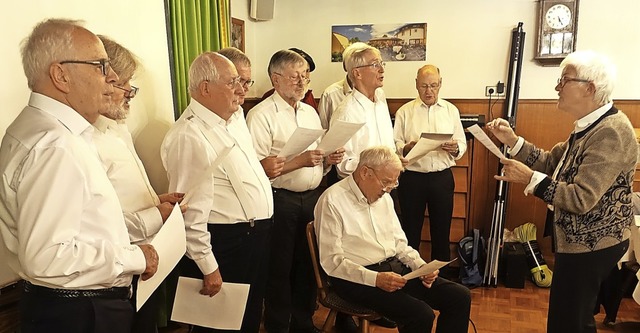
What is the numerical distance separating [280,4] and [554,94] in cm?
229

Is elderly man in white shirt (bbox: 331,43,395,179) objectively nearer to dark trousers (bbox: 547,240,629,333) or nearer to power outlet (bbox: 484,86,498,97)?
dark trousers (bbox: 547,240,629,333)

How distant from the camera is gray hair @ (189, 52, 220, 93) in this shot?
6.25 ft

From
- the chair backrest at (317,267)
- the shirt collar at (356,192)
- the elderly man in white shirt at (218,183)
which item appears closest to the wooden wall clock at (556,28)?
the shirt collar at (356,192)

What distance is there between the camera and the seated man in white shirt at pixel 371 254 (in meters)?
2.14

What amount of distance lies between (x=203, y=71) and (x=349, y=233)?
0.91 metres

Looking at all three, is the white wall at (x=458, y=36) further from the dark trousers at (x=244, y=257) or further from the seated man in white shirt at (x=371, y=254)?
the dark trousers at (x=244, y=257)

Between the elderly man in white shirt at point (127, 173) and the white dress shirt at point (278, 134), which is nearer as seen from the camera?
the elderly man in white shirt at point (127, 173)

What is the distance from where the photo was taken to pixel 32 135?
115cm

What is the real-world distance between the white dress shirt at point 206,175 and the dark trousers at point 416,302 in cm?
54

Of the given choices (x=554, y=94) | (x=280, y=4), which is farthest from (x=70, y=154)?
(x=554, y=94)

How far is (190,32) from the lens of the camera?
109 inches

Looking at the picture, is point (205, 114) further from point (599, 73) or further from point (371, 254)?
point (599, 73)

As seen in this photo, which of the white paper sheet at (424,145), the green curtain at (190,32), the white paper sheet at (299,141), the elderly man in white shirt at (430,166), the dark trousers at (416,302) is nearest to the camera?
the dark trousers at (416,302)

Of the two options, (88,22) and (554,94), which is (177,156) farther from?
(554,94)
